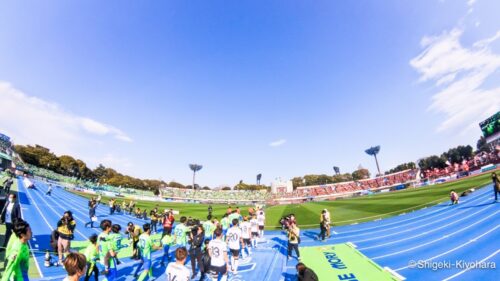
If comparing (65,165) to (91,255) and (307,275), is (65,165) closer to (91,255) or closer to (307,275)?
(91,255)

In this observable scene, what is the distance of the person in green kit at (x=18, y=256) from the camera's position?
4.59 metres

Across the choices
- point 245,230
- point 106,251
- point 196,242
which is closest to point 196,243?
point 196,242

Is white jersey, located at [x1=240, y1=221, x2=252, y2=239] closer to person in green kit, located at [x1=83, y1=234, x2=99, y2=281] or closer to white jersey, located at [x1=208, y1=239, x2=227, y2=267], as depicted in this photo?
white jersey, located at [x1=208, y1=239, x2=227, y2=267]

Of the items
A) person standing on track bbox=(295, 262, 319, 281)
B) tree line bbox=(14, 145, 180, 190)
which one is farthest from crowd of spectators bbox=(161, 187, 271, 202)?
person standing on track bbox=(295, 262, 319, 281)

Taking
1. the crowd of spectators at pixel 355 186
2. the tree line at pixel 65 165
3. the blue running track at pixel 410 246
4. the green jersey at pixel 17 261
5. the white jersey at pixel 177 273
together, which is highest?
the tree line at pixel 65 165

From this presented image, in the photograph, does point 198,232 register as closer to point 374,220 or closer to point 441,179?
point 374,220

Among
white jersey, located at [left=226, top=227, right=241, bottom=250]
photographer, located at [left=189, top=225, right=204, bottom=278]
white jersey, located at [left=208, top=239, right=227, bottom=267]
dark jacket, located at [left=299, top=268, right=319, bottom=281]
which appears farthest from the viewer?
white jersey, located at [left=226, top=227, right=241, bottom=250]

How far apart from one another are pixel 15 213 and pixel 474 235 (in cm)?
2125

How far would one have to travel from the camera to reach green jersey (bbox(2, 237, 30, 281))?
14.9 feet

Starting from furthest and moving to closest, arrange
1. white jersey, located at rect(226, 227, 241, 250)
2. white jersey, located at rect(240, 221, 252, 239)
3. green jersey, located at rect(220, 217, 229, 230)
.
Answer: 1. green jersey, located at rect(220, 217, 229, 230)
2. white jersey, located at rect(240, 221, 252, 239)
3. white jersey, located at rect(226, 227, 241, 250)

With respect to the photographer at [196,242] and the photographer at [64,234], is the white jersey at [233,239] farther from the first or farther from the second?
the photographer at [64,234]

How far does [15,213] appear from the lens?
883 cm

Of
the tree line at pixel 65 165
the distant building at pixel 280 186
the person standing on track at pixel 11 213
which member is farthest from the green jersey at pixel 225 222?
the distant building at pixel 280 186

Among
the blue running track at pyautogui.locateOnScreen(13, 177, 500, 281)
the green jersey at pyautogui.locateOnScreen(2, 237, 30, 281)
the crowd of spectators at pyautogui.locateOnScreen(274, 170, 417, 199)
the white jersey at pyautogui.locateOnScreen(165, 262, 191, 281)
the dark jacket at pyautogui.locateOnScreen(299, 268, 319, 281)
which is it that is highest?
the crowd of spectators at pyautogui.locateOnScreen(274, 170, 417, 199)
